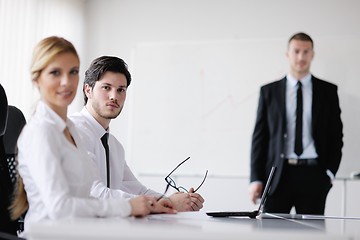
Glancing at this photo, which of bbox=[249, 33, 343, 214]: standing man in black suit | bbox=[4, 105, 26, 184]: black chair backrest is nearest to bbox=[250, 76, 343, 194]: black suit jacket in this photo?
bbox=[249, 33, 343, 214]: standing man in black suit

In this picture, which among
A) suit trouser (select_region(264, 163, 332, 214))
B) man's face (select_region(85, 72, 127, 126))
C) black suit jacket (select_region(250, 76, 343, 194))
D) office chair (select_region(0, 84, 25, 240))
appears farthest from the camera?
black suit jacket (select_region(250, 76, 343, 194))

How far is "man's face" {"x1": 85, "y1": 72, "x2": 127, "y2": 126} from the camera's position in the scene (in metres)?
2.63

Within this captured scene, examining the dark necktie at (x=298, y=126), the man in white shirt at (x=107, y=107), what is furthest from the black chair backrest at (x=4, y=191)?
the dark necktie at (x=298, y=126)

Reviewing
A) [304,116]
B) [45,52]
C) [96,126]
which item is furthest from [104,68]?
[304,116]

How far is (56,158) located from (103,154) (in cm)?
89

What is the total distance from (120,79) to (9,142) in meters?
0.56

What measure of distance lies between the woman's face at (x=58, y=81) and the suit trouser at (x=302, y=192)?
2.26m

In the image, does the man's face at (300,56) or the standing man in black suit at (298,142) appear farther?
the man's face at (300,56)

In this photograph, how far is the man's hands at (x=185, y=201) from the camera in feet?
7.40

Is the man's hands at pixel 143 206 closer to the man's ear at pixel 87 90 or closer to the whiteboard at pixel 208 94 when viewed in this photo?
the man's ear at pixel 87 90

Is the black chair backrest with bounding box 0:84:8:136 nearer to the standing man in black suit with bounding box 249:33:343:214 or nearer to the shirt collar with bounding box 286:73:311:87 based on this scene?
the standing man in black suit with bounding box 249:33:343:214


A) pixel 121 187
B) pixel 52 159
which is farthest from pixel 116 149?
pixel 52 159

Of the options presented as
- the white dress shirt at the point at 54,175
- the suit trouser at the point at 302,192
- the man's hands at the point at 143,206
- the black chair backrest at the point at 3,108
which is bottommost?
the suit trouser at the point at 302,192

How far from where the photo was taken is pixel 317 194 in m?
3.77
